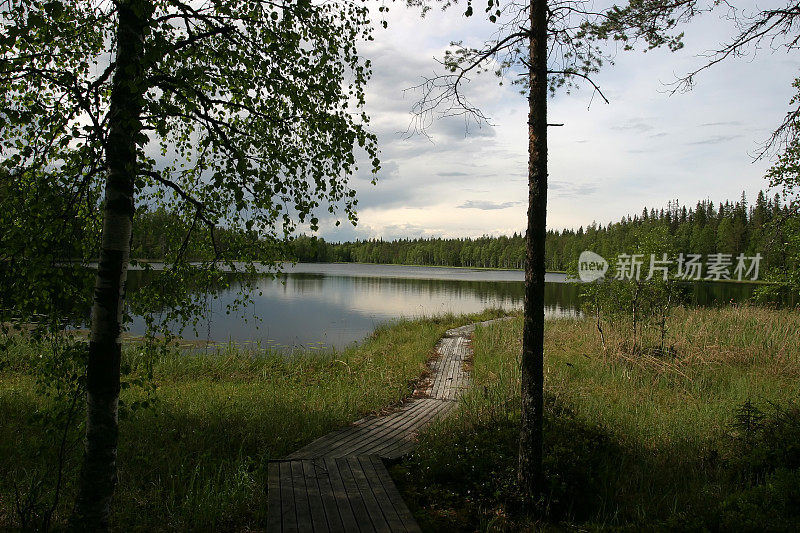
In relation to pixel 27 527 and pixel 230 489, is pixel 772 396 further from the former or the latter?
pixel 27 527

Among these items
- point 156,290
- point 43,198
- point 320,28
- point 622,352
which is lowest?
point 622,352

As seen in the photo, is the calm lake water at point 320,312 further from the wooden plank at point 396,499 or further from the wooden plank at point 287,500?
the wooden plank at point 396,499

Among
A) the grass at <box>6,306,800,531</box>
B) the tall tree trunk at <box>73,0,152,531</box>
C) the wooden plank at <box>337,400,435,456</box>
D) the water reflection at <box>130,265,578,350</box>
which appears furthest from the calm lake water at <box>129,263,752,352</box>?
the tall tree trunk at <box>73,0,152,531</box>

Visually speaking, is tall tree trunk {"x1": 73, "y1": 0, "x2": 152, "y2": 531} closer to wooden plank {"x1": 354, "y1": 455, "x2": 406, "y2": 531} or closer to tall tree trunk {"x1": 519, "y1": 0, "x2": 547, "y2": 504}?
wooden plank {"x1": 354, "y1": 455, "x2": 406, "y2": 531}

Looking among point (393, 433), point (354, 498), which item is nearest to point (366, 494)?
point (354, 498)

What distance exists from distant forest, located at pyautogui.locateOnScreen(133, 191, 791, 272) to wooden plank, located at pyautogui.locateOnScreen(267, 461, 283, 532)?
7.26 feet

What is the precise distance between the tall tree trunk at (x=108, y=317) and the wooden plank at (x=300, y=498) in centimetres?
149

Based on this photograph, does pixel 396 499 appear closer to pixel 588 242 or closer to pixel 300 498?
pixel 300 498

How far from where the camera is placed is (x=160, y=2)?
13.2ft

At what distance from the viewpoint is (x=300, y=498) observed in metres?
4.02

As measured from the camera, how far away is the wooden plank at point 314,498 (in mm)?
3598

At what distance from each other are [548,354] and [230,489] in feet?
28.5

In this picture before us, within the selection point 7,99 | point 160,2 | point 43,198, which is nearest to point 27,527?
point 43,198

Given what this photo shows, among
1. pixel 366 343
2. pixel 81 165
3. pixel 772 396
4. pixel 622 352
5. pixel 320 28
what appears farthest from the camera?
pixel 366 343
